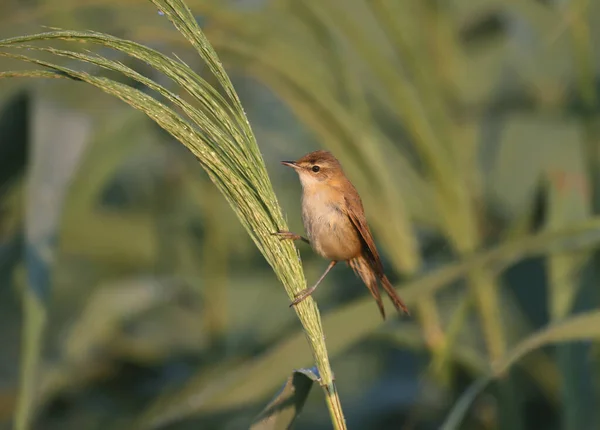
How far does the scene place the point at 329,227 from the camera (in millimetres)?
2586

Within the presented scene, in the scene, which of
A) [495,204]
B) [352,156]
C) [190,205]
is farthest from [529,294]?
[190,205]

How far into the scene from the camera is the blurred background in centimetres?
270

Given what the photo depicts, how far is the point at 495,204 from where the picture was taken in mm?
4312

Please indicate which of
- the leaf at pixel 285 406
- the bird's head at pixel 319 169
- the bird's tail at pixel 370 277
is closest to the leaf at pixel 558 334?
the bird's tail at pixel 370 277

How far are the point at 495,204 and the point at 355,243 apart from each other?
1.88 m

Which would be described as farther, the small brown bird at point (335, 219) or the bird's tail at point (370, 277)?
the small brown bird at point (335, 219)

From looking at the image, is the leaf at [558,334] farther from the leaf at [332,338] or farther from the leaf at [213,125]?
the leaf at [213,125]

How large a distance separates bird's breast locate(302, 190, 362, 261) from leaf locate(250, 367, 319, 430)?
0.95 metres

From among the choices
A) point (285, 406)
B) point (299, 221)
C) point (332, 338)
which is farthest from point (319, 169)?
point (299, 221)

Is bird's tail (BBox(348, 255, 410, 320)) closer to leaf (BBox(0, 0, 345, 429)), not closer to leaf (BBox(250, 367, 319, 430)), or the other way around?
leaf (BBox(250, 367, 319, 430))

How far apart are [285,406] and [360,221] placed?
1.15 metres

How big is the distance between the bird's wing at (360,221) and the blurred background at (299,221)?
13 cm

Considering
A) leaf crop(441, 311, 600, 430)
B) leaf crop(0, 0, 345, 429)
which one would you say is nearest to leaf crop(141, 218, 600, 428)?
leaf crop(441, 311, 600, 430)

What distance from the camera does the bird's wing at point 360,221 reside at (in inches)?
99.4
